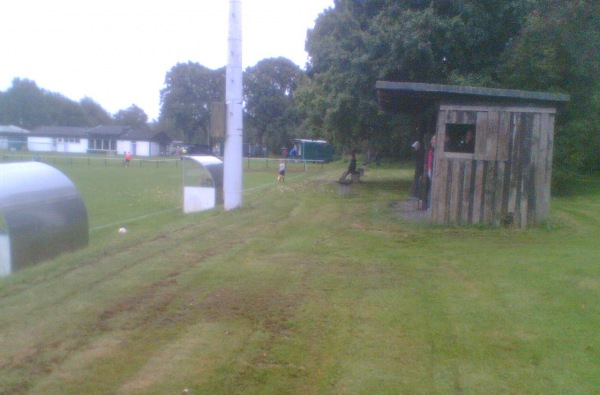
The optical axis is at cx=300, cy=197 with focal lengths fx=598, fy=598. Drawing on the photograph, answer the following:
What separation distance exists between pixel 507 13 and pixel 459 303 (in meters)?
16.6

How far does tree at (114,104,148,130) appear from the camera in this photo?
8185cm

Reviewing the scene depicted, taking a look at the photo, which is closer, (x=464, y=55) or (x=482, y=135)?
(x=482, y=135)

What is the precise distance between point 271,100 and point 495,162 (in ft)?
169

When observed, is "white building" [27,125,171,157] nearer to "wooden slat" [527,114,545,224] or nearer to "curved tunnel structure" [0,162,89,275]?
"curved tunnel structure" [0,162,89,275]

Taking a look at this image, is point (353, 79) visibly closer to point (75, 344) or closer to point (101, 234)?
point (101, 234)

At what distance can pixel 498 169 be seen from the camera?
38.5ft

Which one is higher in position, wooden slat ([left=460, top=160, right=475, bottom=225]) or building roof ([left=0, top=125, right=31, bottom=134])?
building roof ([left=0, top=125, right=31, bottom=134])

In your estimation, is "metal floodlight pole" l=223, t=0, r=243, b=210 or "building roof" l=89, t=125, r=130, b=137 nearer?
"metal floodlight pole" l=223, t=0, r=243, b=210

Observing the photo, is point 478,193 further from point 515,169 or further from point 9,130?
point 9,130

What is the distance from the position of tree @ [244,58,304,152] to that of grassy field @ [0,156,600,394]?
51690 mm

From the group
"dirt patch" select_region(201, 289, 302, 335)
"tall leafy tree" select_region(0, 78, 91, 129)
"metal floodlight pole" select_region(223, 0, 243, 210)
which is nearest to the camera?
"dirt patch" select_region(201, 289, 302, 335)

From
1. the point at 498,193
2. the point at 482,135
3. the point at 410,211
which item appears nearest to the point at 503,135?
the point at 482,135

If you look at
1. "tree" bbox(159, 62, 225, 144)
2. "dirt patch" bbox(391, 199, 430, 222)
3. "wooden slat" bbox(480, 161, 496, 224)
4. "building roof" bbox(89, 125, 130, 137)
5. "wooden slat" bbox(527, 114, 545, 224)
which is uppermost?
"tree" bbox(159, 62, 225, 144)

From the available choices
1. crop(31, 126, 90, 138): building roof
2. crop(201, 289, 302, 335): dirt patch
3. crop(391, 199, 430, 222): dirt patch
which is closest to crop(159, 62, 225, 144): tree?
crop(31, 126, 90, 138): building roof
